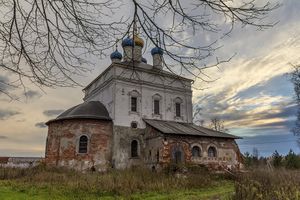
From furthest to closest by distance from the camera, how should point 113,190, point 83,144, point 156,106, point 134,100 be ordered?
point 156,106
point 134,100
point 83,144
point 113,190

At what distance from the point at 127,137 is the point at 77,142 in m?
3.94

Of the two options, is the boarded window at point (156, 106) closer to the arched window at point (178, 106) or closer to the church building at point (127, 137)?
the church building at point (127, 137)

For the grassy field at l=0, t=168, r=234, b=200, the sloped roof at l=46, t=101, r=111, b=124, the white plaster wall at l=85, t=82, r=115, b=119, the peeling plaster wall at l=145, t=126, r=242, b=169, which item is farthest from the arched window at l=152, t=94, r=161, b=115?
the grassy field at l=0, t=168, r=234, b=200

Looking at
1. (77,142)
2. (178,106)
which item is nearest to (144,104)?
(178,106)

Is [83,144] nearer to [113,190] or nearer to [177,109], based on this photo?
[177,109]

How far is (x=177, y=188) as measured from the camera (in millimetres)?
12883

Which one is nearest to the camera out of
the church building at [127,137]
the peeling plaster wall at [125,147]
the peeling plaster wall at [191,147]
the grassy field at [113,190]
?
the grassy field at [113,190]

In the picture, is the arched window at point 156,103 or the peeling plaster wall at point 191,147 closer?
the peeling plaster wall at point 191,147

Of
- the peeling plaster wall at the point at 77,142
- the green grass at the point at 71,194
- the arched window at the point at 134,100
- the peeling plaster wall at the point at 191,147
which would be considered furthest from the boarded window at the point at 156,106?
the green grass at the point at 71,194

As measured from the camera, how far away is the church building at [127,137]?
857 inches

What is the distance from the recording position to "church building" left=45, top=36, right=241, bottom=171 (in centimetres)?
2177

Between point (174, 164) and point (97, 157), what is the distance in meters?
6.17

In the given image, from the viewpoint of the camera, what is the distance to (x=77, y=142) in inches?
876

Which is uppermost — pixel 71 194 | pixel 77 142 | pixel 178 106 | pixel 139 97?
pixel 139 97
